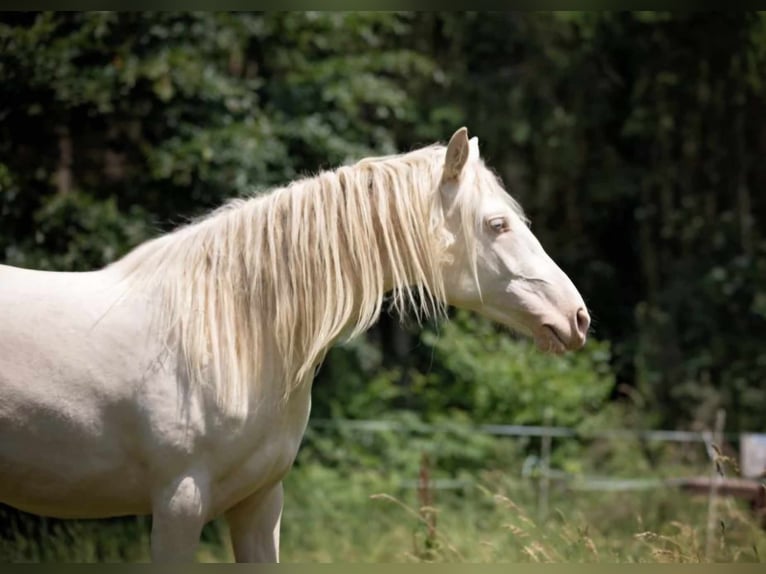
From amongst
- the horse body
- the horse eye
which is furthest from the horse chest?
the horse eye

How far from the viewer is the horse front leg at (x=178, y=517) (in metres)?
2.88

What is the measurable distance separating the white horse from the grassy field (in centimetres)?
107

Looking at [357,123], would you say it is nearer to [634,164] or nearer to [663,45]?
[663,45]

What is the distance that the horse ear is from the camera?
3061 millimetres

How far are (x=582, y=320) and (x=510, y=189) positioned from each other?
10.4 meters

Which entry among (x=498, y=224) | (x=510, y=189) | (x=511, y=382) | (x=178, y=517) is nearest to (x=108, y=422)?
(x=178, y=517)

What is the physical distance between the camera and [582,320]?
3121 mm

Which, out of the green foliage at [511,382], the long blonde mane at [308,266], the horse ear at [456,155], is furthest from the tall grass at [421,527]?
the horse ear at [456,155]

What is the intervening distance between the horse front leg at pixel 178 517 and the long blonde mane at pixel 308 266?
0.37m

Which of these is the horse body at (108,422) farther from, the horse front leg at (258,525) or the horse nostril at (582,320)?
the horse nostril at (582,320)

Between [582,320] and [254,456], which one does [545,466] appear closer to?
[582,320]

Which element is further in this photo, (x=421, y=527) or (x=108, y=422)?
(x=421, y=527)

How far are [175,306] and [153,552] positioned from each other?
73cm

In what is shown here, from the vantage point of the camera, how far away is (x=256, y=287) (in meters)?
3.13
